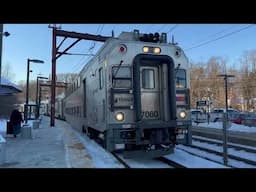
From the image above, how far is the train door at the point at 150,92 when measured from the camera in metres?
9.34

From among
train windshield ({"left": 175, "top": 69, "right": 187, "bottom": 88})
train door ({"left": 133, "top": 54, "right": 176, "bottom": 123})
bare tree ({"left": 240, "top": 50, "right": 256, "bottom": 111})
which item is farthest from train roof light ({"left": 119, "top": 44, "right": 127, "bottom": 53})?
bare tree ({"left": 240, "top": 50, "right": 256, "bottom": 111})

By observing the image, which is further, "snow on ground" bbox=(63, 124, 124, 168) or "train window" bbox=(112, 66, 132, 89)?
"train window" bbox=(112, 66, 132, 89)

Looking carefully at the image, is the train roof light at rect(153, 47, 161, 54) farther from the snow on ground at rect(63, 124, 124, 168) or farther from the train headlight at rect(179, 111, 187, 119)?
the snow on ground at rect(63, 124, 124, 168)

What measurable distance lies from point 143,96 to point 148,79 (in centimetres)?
57

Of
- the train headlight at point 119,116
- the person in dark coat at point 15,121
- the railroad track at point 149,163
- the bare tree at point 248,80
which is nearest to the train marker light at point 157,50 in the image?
the train headlight at point 119,116

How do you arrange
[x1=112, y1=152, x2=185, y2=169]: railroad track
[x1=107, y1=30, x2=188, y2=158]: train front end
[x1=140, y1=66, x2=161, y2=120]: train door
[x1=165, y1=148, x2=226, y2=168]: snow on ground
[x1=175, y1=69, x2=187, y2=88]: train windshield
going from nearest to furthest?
[x1=165, y1=148, x2=226, y2=168]: snow on ground
[x1=112, y1=152, x2=185, y2=169]: railroad track
[x1=107, y1=30, x2=188, y2=158]: train front end
[x1=140, y1=66, x2=161, y2=120]: train door
[x1=175, y1=69, x2=187, y2=88]: train windshield

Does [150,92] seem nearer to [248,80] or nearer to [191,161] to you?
[191,161]

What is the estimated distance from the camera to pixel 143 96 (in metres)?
9.33

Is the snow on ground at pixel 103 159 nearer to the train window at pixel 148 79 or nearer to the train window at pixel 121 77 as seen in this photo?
the train window at pixel 121 77

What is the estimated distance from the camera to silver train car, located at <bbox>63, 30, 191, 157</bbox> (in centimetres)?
890

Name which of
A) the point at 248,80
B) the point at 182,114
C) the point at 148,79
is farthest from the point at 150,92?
the point at 248,80
